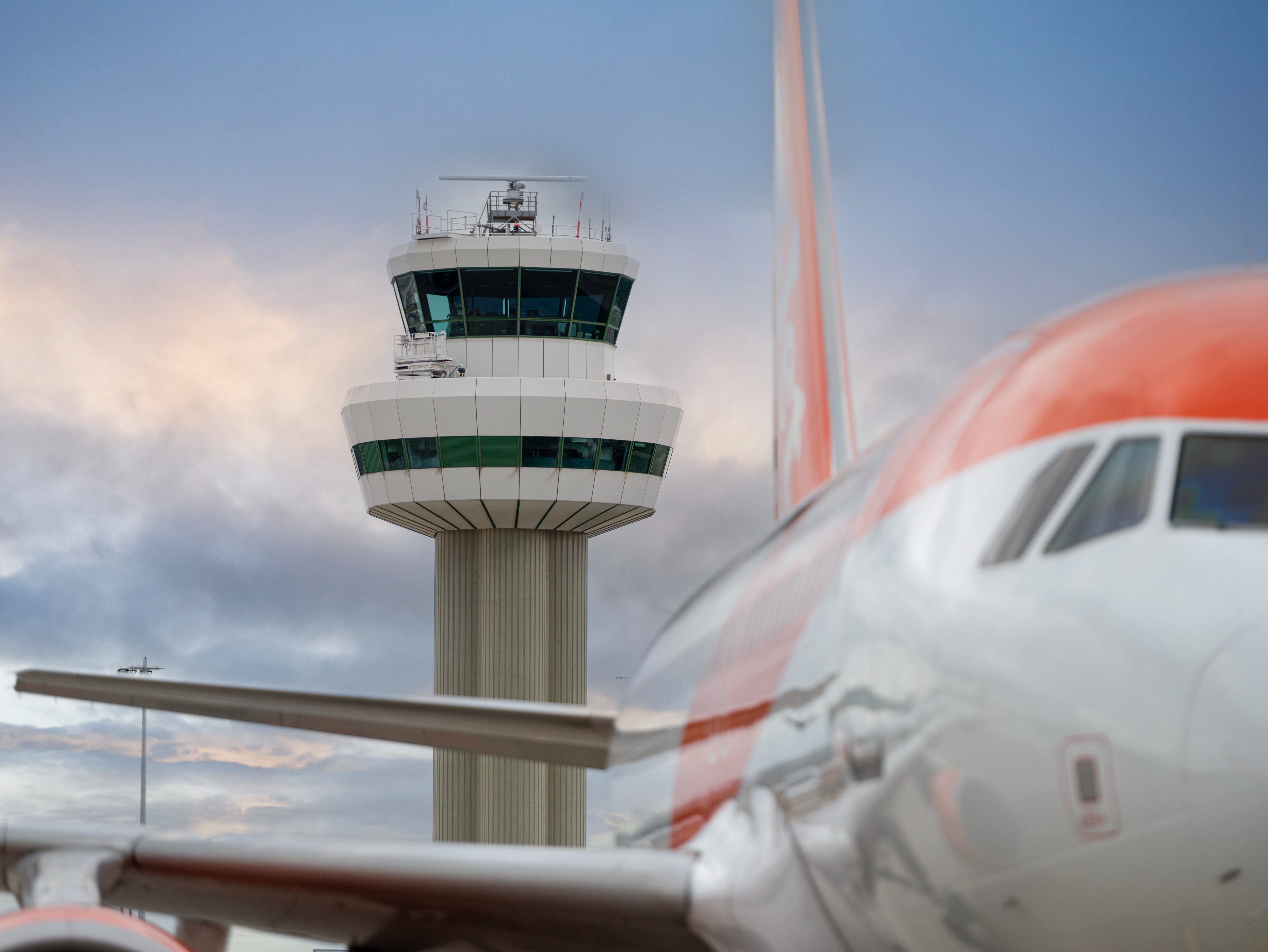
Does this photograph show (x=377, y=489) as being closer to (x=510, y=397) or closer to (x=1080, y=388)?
(x=510, y=397)

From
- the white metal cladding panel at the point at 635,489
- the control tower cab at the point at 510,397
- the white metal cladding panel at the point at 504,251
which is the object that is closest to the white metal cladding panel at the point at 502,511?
the control tower cab at the point at 510,397

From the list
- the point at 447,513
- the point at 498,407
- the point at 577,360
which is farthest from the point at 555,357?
the point at 447,513

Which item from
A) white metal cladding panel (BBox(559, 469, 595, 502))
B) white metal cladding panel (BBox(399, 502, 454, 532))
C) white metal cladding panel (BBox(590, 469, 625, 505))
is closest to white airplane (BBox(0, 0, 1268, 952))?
white metal cladding panel (BBox(559, 469, 595, 502))

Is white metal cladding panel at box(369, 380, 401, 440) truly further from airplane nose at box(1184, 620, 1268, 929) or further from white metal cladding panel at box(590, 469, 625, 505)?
airplane nose at box(1184, 620, 1268, 929)

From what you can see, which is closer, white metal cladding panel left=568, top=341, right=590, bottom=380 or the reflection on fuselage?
the reflection on fuselage

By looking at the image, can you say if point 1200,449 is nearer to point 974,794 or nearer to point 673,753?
point 974,794

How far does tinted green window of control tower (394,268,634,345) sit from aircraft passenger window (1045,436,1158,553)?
3252 centimetres

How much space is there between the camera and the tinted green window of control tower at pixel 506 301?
35656mm

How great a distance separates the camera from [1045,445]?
3.89m

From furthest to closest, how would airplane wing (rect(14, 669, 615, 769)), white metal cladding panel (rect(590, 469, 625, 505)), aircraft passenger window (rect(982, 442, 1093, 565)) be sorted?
white metal cladding panel (rect(590, 469, 625, 505)), airplane wing (rect(14, 669, 615, 769)), aircraft passenger window (rect(982, 442, 1093, 565))

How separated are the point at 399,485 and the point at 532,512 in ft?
11.5

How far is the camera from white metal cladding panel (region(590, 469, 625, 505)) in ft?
114

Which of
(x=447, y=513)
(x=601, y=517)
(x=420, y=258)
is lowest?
(x=601, y=517)

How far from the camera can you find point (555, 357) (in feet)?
117
